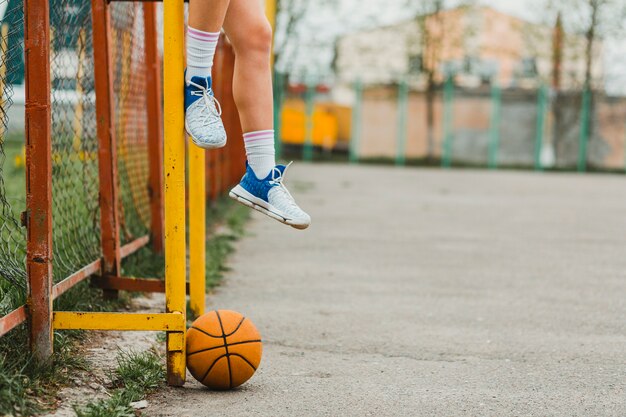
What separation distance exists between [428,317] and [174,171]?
2.28 meters

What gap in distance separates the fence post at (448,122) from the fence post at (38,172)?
965 inches

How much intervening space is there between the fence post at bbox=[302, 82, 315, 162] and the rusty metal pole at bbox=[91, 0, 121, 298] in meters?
22.8

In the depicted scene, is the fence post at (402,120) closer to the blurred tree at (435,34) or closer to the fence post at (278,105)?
the blurred tree at (435,34)

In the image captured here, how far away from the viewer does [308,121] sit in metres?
27.9

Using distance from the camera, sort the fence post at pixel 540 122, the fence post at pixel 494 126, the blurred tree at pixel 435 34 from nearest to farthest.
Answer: the fence post at pixel 540 122 → the fence post at pixel 494 126 → the blurred tree at pixel 435 34

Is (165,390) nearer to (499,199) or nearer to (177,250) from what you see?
(177,250)

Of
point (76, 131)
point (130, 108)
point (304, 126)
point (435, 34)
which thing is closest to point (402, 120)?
point (304, 126)

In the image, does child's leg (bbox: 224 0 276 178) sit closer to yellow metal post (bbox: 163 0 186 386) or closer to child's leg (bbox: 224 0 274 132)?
child's leg (bbox: 224 0 274 132)

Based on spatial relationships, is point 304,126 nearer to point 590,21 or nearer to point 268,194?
point 590,21

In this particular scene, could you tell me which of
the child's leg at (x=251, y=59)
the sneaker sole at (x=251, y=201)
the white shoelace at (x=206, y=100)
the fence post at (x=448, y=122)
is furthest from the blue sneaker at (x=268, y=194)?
the fence post at (x=448, y=122)

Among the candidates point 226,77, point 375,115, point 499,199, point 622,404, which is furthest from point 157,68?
point 375,115

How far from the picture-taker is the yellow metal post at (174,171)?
338 centimetres

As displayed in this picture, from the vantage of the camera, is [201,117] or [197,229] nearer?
[201,117]

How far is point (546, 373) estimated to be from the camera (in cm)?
399
